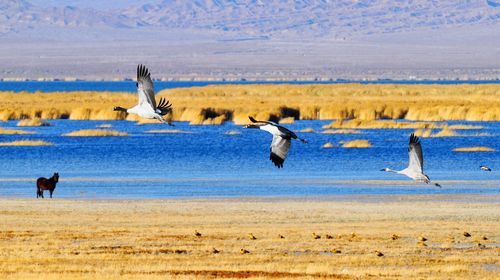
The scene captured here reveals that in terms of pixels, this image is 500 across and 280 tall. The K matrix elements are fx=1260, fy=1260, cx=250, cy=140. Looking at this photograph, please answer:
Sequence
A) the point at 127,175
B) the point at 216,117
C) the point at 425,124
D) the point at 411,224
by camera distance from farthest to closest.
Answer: the point at 216,117 → the point at 425,124 → the point at 127,175 → the point at 411,224

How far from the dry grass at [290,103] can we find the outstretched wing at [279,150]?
186ft

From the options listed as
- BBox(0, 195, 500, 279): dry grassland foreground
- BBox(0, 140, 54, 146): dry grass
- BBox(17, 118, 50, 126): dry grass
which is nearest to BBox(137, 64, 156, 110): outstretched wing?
BBox(0, 195, 500, 279): dry grassland foreground

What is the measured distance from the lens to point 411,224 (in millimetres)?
26188

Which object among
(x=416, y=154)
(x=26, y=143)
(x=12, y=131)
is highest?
(x=416, y=154)

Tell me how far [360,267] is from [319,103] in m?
74.5

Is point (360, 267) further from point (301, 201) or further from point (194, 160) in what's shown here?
point (194, 160)

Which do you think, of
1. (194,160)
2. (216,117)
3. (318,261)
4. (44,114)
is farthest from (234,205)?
(44,114)

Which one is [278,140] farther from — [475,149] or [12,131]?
[12,131]

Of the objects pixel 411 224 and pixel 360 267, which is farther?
pixel 411 224

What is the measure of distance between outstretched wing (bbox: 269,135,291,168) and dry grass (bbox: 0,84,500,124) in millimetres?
56687

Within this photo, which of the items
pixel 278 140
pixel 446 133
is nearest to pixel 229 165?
pixel 446 133

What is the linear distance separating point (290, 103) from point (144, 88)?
73.9m

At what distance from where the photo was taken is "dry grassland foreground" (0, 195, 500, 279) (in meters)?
18.5

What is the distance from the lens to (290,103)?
3639 inches
